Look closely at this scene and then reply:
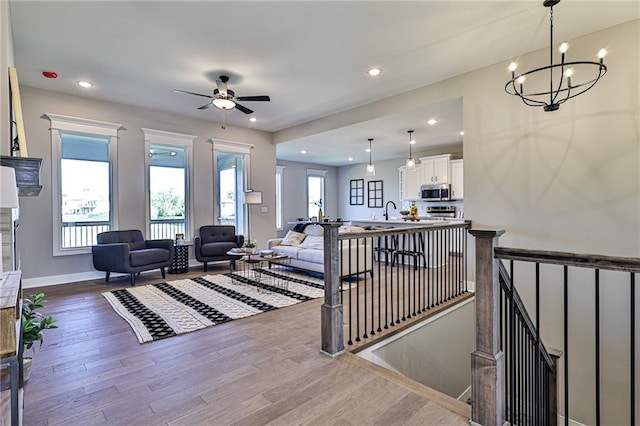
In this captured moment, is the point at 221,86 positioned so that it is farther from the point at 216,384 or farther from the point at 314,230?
the point at 216,384

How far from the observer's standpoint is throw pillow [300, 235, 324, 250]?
5661mm

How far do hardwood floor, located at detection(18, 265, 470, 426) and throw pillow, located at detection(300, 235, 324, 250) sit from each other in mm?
2505

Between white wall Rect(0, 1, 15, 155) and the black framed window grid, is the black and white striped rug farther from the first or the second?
the black framed window grid

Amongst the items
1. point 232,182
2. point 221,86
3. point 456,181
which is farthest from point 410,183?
point 221,86

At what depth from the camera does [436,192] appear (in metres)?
8.21

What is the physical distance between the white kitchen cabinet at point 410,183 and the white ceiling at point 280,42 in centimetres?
349

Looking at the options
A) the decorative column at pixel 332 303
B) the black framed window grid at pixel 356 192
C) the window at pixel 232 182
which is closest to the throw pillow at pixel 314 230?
the window at pixel 232 182

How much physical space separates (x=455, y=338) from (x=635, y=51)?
139 inches

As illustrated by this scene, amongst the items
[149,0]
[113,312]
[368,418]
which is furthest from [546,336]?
[149,0]

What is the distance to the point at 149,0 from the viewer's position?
109 inches

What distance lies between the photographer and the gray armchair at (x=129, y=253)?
4832mm

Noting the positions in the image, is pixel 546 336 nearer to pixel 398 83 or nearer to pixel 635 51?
pixel 635 51

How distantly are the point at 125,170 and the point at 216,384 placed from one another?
4.77m

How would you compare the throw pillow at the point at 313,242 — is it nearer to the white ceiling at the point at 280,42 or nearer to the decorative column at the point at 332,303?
the white ceiling at the point at 280,42
